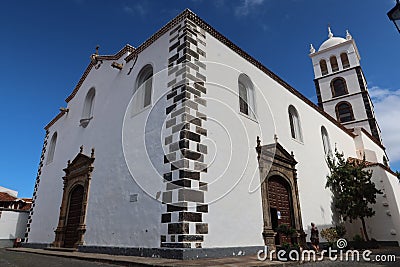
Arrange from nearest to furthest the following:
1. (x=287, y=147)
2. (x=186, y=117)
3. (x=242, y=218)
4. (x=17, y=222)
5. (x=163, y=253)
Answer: (x=163, y=253)
(x=186, y=117)
(x=242, y=218)
(x=287, y=147)
(x=17, y=222)

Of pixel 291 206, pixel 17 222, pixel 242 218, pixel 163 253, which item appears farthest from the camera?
pixel 17 222

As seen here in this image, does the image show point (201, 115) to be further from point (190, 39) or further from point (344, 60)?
point (344, 60)

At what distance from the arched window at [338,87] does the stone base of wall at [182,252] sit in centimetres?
2043

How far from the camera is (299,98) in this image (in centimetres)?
1244

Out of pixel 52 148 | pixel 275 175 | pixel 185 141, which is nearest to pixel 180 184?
pixel 185 141

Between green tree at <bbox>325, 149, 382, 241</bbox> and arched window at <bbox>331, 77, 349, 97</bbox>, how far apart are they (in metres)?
12.8

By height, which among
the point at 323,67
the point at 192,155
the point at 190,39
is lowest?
the point at 192,155

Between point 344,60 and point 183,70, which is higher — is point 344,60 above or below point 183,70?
above

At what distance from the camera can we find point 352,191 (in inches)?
462

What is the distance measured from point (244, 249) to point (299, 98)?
813 cm

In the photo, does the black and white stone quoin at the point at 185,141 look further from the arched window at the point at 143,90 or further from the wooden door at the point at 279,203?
the wooden door at the point at 279,203

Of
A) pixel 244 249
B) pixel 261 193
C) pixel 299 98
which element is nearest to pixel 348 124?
pixel 299 98

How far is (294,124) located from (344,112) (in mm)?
13915

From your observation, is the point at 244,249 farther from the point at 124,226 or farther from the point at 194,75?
the point at 194,75
